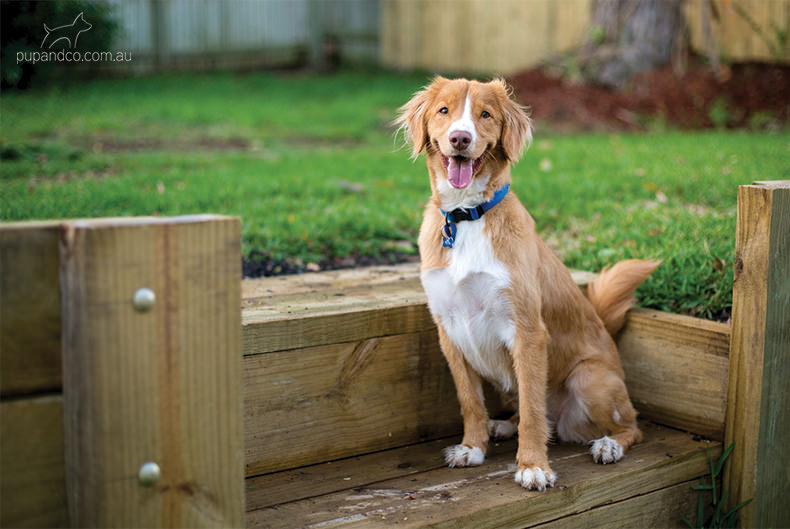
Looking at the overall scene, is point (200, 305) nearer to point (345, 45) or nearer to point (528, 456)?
point (528, 456)

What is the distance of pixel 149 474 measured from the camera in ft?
5.59

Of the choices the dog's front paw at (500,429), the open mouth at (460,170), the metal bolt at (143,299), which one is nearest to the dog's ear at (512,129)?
the open mouth at (460,170)

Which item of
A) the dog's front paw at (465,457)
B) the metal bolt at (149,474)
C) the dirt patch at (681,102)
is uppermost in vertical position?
the dirt patch at (681,102)

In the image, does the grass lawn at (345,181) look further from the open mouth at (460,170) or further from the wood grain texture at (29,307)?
the wood grain texture at (29,307)

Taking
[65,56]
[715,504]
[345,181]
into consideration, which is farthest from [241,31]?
[715,504]

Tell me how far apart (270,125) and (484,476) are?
760cm

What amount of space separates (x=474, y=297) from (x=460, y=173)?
42 cm

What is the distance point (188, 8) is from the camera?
15898 millimetres

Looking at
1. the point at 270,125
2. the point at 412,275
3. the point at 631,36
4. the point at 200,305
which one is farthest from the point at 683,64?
the point at 200,305

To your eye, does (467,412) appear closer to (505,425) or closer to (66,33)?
(505,425)

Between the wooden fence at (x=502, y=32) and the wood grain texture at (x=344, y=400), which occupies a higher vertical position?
the wooden fence at (x=502, y=32)

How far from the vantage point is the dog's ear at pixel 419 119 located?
295 cm

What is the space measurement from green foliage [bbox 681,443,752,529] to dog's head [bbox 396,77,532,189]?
135 cm

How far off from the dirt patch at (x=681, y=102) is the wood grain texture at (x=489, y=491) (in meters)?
7.01
